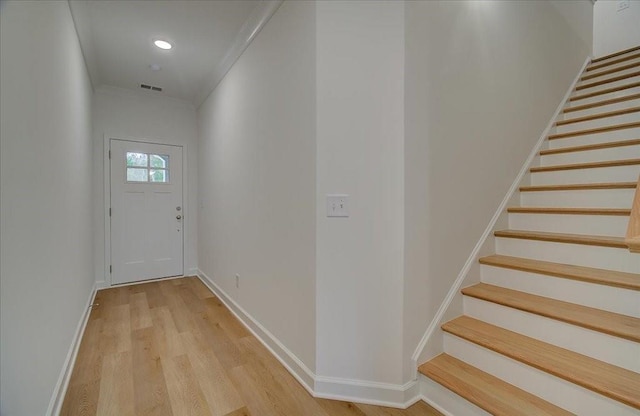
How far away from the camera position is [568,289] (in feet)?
5.37

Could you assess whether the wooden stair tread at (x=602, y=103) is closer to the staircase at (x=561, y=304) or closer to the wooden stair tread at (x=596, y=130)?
the staircase at (x=561, y=304)

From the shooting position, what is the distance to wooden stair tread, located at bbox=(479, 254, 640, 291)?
1.47 meters

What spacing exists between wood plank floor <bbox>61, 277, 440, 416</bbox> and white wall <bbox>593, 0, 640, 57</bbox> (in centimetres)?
603

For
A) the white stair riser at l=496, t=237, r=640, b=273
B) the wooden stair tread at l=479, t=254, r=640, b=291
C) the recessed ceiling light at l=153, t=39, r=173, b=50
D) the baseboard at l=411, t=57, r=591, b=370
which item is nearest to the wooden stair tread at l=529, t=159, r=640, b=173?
the baseboard at l=411, t=57, r=591, b=370

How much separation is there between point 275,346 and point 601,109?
377 centimetres

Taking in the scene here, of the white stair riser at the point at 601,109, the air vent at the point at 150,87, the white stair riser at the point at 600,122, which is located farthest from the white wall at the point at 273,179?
the white stair riser at the point at 601,109

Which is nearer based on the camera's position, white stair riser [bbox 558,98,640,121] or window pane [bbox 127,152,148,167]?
white stair riser [bbox 558,98,640,121]

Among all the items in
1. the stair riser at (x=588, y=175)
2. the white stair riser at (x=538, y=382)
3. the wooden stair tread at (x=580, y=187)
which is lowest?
the white stair riser at (x=538, y=382)

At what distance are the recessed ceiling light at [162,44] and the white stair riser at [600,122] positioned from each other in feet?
13.1

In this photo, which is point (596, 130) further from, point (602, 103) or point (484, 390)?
point (484, 390)

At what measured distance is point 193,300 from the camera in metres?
3.19

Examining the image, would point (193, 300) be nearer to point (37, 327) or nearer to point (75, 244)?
point (75, 244)

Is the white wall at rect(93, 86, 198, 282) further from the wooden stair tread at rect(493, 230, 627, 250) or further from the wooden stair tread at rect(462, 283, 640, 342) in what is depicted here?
the wooden stair tread at rect(493, 230, 627, 250)

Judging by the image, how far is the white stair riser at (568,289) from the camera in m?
1.44
